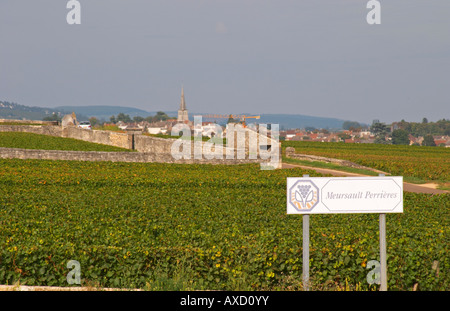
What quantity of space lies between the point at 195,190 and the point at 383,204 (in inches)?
444

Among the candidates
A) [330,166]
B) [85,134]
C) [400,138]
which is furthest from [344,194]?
[400,138]

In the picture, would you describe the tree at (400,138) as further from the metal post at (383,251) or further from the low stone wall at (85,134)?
the metal post at (383,251)

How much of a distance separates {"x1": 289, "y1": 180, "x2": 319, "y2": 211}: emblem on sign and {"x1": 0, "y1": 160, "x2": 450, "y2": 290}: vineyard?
164 cm

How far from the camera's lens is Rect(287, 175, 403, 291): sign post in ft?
24.7

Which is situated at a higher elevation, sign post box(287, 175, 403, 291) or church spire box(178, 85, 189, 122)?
church spire box(178, 85, 189, 122)

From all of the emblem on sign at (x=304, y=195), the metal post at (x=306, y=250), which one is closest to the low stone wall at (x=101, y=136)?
the metal post at (x=306, y=250)

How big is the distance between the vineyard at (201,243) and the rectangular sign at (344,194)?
1.60 meters

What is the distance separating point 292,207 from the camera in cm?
759

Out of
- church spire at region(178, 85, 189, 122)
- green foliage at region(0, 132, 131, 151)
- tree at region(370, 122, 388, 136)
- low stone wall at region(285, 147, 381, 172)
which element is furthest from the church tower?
low stone wall at region(285, 147, 381, 172)

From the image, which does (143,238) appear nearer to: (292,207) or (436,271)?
(292,207)

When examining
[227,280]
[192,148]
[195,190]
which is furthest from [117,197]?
[192,148]

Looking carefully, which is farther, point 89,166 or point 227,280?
point 89,166

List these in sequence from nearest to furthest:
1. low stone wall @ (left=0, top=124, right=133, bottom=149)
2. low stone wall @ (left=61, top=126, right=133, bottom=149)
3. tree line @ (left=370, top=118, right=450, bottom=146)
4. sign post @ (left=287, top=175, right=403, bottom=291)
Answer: sign post @ (left=287, top=175, right=403, bottom=291) → low stone wall @ (left=61, top=126, right=133, bottom=149) → low stone wall @ (left=0, top=124, right=133, bottom=149) → tree line @ (left=370, top=118, right=450, bottom=146)

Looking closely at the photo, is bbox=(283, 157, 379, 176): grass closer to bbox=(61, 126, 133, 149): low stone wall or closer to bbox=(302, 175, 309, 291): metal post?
bbox=(61, 126, 133, 149): low stone wall
